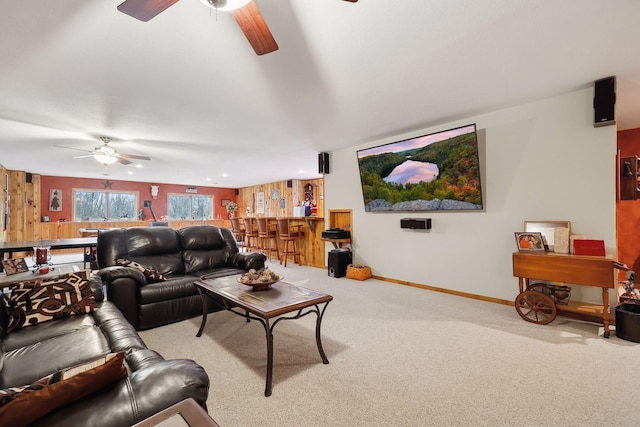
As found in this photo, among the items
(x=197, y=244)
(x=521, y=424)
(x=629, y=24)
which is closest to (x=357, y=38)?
(x=629, y=24)

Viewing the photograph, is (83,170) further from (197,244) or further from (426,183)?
(426,183)

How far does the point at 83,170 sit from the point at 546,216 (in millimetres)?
10048

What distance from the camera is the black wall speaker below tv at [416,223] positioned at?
421 cm

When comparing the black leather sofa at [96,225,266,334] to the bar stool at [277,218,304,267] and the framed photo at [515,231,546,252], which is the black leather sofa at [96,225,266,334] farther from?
the framed photo at [515,231,546,252]

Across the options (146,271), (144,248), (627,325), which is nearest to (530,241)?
(627,325)

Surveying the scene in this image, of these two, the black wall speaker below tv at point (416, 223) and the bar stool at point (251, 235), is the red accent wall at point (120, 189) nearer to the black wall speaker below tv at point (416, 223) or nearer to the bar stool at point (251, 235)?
the bar stool at point (251, 235)

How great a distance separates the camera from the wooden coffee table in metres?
1.87

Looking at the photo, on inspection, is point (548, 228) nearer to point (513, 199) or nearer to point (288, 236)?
point (513, 199)

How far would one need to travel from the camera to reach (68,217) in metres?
8.76

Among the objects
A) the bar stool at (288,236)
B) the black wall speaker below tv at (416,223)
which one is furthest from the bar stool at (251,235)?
the black wall speaker below tv at (416,223)

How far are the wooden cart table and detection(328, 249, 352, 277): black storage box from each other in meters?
2.68

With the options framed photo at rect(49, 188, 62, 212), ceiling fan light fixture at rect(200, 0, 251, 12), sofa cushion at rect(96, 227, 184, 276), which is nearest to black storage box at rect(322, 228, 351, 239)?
sofa cushion at rect(96, 227, 184, 276)

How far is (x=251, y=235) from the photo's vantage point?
7.63 meters

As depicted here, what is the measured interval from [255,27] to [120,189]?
10.2 metres
